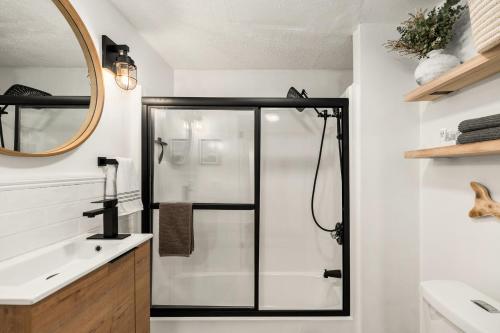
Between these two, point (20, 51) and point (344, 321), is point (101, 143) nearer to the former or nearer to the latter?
point (20, 51)

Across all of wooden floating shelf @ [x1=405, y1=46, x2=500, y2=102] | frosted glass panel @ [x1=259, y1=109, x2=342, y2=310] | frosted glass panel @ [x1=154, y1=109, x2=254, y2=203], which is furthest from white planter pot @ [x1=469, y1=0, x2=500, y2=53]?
frosted glass panel @ [x1=259, y1=109, x2=342, y2=310]

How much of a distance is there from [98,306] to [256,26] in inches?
73.2

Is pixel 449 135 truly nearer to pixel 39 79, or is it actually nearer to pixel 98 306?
pixel 98 306

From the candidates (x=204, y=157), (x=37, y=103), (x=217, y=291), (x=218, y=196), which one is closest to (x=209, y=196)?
(x=218, y=196)

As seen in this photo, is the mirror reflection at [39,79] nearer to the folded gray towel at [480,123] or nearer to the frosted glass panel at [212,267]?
the frosted glass panel at [212,267]

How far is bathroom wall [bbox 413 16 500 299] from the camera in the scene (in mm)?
1205

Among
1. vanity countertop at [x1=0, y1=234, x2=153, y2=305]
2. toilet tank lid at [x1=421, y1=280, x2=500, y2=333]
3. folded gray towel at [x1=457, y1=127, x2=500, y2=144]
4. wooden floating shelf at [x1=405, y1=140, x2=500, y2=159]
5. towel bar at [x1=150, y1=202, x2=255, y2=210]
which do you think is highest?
folded gray towel at [x1=457, y1=127, x2=500, y2=144]

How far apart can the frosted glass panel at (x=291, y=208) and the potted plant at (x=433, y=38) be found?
1.17 m

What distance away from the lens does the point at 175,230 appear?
1924 millimetres

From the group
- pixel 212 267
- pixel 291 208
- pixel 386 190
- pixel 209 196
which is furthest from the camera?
pixel 291 208

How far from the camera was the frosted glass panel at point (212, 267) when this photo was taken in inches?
81.0

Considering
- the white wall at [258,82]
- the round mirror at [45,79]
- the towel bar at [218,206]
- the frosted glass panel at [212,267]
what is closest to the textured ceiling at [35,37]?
the round mirror at [45,79]

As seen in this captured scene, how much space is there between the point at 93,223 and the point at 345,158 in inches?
66.7

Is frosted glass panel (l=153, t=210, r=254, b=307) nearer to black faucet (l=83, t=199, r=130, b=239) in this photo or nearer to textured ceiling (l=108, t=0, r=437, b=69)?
black faucet (l=83, t=199, r=130, b=239)
